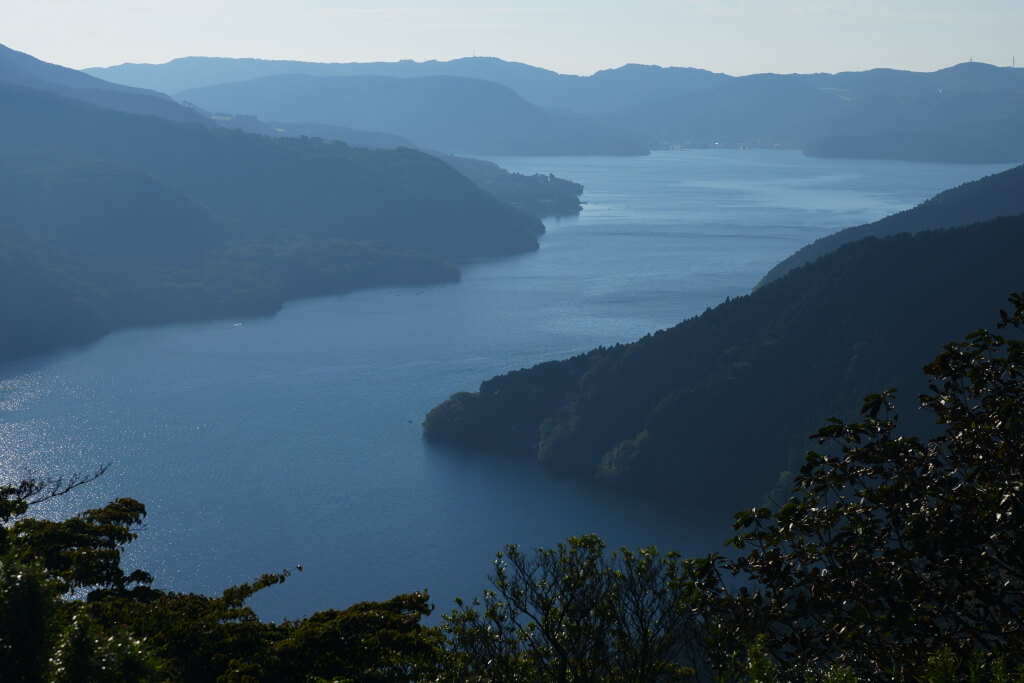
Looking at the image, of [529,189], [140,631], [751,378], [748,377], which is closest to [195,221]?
[529,189]

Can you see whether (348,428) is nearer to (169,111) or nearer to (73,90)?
(169,111)

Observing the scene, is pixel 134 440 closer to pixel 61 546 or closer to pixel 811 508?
pixel 61 546

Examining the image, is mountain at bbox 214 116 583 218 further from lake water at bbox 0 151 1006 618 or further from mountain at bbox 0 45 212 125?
mountain at bbox 0 45 212 125

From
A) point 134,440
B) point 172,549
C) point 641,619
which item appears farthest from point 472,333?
point 641,619

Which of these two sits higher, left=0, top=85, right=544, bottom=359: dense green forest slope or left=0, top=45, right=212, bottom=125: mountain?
left=0, top=45, right=212, bottom=125: mountain

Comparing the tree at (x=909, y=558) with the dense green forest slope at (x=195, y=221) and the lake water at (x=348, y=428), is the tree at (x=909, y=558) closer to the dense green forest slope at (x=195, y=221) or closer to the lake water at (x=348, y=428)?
the lake water at (x=348, y=428)

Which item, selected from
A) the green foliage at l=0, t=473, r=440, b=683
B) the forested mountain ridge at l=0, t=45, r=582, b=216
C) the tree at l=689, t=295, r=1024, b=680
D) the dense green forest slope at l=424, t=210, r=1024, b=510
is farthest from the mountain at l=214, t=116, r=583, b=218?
the tree at l=689, t=295, r=1024, b=680

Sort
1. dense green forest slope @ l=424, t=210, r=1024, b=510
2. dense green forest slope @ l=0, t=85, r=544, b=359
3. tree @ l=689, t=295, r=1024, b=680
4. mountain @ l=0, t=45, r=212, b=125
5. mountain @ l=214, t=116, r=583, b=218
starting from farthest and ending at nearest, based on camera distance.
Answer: mountain @ l=0, t=45, r=212, b=125 < mountain @ l=214, t=116, r=583, b=218 < dense green forest slope @ l=0, t=85, r=544, b=359 < dense green forest slope @ l=424, t=210, r=1024, b=510 < tree @ l=689, t=295, r=1024, b=680
